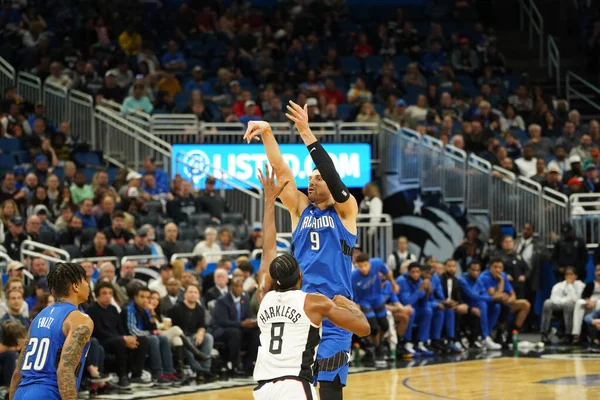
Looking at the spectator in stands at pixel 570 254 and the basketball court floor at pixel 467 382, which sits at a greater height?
the spectator in stands at pixel 570 254

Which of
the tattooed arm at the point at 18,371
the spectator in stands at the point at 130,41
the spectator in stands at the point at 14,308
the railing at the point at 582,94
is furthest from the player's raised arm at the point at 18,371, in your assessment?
the railing at the point at 582,94

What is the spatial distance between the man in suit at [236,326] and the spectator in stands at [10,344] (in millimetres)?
3473

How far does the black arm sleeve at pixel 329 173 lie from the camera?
27.5ft

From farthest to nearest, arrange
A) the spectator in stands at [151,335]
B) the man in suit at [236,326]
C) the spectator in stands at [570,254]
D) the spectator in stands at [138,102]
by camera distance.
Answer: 1. the spectator in stands at [138,102]
2. the spectator in stands at [570,254]
3. the man in suit at [236,326]
4. the spectator in stands at [151,335]

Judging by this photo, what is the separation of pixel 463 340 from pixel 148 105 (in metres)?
7.60

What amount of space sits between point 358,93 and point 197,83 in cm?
339

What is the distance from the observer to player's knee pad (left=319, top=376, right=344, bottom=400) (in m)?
8.41

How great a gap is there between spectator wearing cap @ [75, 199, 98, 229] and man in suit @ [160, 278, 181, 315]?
227 cm

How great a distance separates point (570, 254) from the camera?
65.2 feet

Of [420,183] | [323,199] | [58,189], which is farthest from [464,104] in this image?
[323,199]

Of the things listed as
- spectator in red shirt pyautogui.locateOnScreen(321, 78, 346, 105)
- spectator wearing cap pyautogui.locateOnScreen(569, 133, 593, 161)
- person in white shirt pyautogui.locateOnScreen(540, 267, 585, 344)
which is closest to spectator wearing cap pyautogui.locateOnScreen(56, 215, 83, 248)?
person in white shirt pyautogui.locateOnScreen(540, 267, 585, 344)

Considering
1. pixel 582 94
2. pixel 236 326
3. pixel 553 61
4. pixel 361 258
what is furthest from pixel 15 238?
pixel 553 61

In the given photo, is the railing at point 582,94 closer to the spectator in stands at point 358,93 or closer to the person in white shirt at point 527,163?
the person in white shirt at point 527,163

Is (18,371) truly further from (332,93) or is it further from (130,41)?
(130,41)
